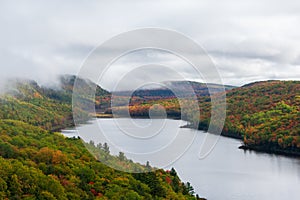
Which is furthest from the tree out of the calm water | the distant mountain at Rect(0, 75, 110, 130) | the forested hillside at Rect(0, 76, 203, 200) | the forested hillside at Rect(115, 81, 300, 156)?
the distant mountain at Rect(0, 75, 110, 130)

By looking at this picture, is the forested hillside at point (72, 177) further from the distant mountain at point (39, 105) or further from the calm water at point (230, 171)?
the distant mountain at point (39, 105)

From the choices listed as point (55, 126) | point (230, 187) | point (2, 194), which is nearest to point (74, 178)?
point (2, 194)

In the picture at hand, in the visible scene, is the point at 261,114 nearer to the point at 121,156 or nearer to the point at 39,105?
the point at 39,105

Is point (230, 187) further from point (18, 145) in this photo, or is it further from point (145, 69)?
point (145, 69)

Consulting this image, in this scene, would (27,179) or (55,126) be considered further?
(55,126)

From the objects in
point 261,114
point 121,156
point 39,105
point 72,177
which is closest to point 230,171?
point 72,177

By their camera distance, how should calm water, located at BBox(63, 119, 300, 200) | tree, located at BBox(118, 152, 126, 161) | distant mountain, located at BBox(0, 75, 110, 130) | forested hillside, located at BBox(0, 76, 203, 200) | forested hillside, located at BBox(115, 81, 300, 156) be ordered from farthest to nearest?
distant mountain, located at BBox(0, 75, 110, 130)
forested hillside, located at BBox(115, 81, 300, 156)
calm water, located at BBox(63, 119, 300, 200)
tree, located at BBox(118, 152, 126, 161)
forested hillside, located at BBox(0, 76, 203, 200)

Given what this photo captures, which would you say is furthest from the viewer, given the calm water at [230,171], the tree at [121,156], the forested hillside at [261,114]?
the forested hillside at [261,114]

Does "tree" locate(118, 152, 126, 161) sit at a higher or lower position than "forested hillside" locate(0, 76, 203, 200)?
higher

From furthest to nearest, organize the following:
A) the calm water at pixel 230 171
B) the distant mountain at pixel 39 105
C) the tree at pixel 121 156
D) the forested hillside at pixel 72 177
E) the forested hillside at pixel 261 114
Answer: the distant mountain at pixel 39 105
the forested hillside at pixel 261 114
the calm water at pixel 230 171
the tree at pixel 121 156
the forested hillside at pixel 72 177

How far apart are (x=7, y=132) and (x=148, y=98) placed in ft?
120

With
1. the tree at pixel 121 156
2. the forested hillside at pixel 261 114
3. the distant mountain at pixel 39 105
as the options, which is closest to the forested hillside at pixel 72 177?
the tree at pixel 121 156

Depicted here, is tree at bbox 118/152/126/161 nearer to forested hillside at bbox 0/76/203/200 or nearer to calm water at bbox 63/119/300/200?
forested hillside at bbox 0/76/203/200

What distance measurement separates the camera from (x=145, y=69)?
305 inches
